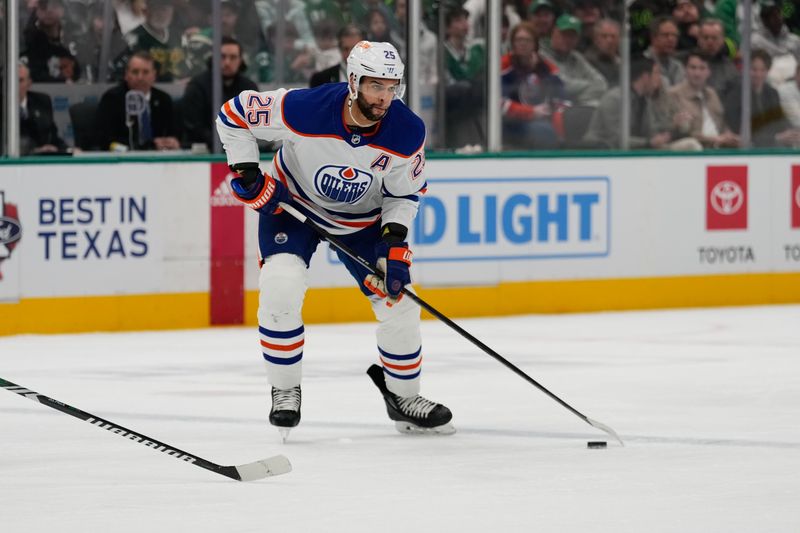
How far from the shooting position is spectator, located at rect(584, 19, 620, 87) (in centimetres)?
893

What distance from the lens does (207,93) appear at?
8.02 meters

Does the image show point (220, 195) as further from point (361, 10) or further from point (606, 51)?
point (606, 51)

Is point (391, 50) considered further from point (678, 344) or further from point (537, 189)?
point (537, 189)

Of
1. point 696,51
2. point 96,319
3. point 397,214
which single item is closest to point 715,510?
point 397,214

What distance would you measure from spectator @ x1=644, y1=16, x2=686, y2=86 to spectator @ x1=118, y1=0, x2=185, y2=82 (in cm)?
257

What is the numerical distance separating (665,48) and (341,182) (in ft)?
14.8

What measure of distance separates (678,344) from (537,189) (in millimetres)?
1431

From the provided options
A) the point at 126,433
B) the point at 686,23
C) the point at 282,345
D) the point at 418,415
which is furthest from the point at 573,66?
the point at 126,433

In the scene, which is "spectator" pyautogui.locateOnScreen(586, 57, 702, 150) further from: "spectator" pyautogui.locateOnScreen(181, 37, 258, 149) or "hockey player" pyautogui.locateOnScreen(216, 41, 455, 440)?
"hockey player" pyautogui.locateOnScreen(216, 41, 455, 440)

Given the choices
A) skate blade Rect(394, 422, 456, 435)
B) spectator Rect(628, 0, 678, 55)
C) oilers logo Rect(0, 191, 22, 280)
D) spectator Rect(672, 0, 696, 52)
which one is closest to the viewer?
skate blade Rect(394, 422, 456, 435)

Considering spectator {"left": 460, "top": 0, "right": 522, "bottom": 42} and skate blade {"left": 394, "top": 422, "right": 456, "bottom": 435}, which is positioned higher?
spectator {"left": 460, "top": 0, "right": 522, "bottom": 42}

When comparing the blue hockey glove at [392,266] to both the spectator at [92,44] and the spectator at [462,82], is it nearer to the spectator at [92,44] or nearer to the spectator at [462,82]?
the spectator at [92,44]

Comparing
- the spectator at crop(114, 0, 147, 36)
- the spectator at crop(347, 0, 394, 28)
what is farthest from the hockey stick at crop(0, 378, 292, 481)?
the spectator at crop(347, 0, 394, 28)

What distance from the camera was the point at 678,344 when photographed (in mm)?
7516
